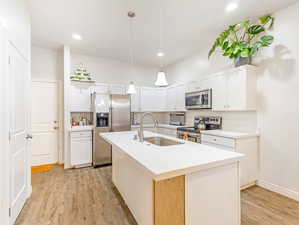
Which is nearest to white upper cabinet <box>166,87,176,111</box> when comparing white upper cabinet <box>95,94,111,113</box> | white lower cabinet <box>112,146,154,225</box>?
white upper cabinet <box>95,94,111,113</box>

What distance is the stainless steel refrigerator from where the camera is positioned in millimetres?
3678

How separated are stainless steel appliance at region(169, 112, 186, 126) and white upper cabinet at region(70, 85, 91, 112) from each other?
104 inches

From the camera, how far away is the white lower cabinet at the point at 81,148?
3.58 m

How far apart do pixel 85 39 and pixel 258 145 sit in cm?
418

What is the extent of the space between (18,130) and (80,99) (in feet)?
6.64

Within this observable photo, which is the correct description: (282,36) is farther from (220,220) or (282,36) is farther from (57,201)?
(57,201)

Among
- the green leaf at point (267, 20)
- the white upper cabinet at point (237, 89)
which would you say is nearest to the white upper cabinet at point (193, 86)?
the white upper cabinet at point (237, 89)

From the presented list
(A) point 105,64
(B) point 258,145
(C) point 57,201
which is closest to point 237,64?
(B) point 258,145

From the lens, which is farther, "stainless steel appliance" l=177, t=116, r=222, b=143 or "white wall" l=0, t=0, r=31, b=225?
"stainless steel appliance" l=177, t=116, r=222, b=143

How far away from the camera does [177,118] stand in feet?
15.6

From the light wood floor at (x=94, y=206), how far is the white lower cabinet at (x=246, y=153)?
0.18 m

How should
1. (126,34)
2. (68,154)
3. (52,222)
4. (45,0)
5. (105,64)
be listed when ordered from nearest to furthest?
(52,222) < (45,0) < (126,34) < (68,154) < (105,64)

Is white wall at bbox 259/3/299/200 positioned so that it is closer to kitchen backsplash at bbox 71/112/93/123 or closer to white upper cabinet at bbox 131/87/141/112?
white upper cabinet at bbox 131/87/141/112

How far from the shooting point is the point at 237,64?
2.81m
